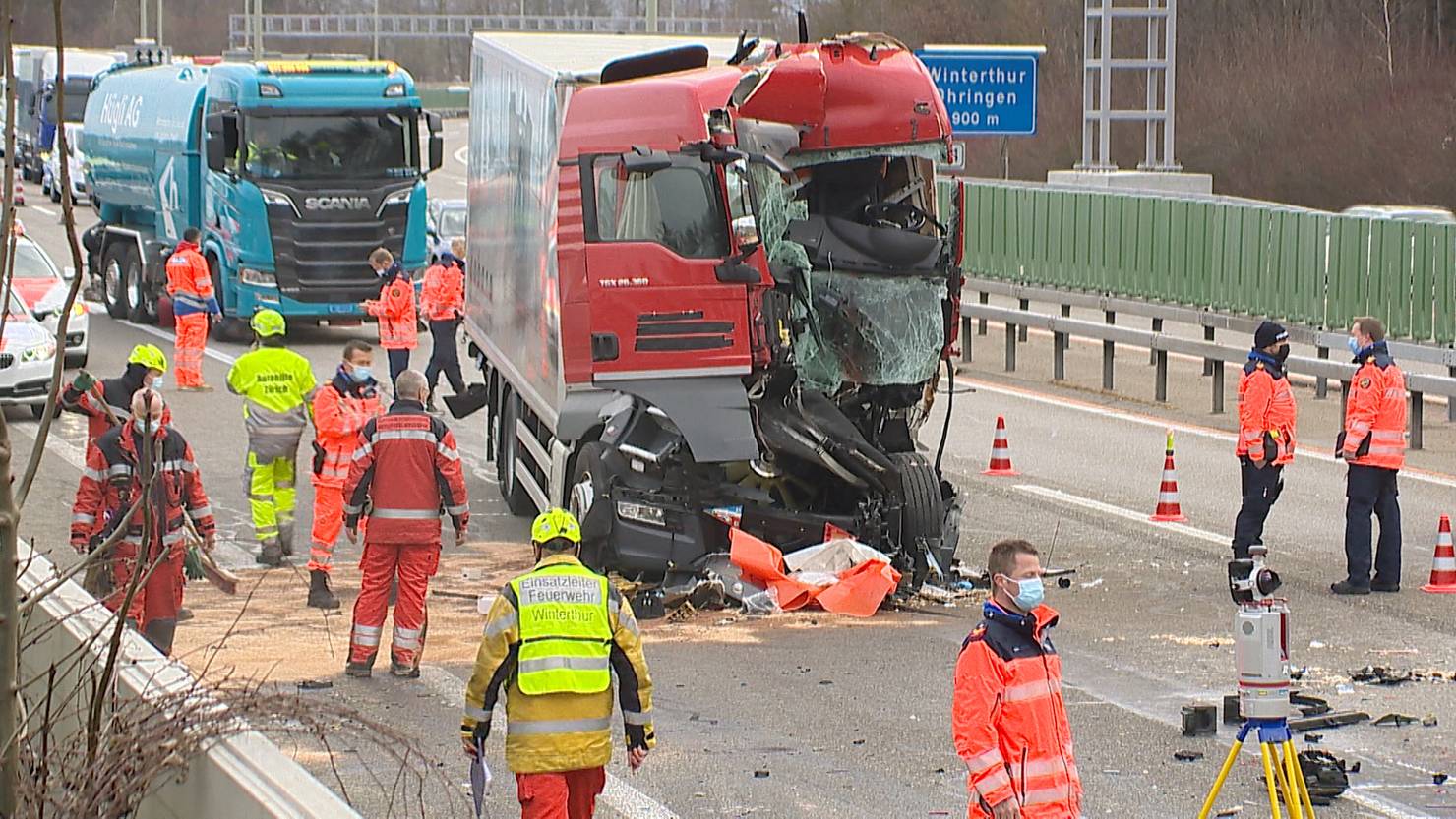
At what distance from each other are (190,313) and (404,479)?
12.5 metres

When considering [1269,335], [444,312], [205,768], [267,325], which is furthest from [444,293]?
[205,768]

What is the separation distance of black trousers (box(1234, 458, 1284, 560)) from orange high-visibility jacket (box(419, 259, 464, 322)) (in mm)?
10227

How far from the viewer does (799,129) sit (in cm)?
1298

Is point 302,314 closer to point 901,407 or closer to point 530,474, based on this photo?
point 530,474

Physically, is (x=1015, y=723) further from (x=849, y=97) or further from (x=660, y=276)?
(x=849, y=97)

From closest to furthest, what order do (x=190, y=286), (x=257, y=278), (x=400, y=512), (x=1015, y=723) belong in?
(x=1015, y=723) < (x=400, y=512) < (x=190, y=286) < (x=257, y=278)

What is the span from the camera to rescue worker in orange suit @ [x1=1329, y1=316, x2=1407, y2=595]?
1342 centimetres

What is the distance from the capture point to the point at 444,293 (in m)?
22.0

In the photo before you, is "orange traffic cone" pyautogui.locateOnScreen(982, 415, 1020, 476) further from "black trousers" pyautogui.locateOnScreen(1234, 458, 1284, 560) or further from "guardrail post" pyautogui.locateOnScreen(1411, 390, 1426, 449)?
"black trousers" pyautogui.locateOnScreen(1234, 458, 1284, 560)

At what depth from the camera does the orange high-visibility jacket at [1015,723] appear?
22.1ft

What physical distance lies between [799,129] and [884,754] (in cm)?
460

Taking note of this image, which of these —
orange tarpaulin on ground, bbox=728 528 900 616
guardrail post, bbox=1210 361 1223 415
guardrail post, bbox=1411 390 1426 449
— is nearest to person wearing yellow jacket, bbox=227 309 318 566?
orange tarpaulin on ground, bbox=728 528 900 616

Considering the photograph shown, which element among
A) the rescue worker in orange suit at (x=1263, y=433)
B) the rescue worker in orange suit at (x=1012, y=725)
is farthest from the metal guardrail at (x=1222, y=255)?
the rescue worker in orange suit at (x=1012, y=725)

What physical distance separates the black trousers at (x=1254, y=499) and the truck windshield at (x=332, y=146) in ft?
52.2
